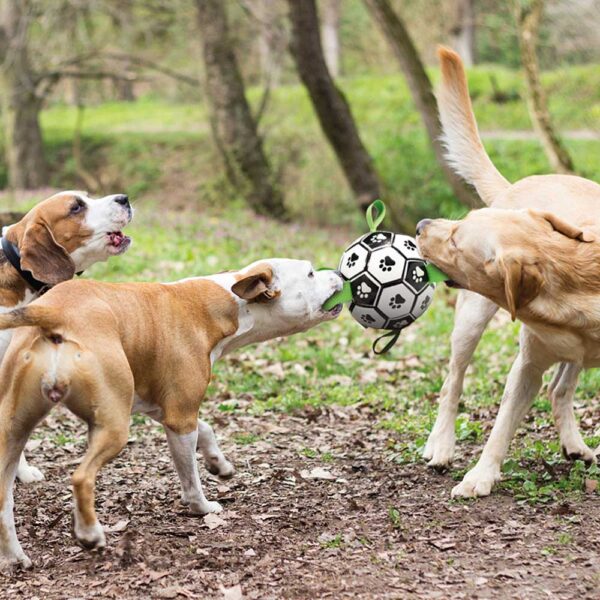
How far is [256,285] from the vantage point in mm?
5449

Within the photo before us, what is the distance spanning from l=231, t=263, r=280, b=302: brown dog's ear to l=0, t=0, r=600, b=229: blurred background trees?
921cm

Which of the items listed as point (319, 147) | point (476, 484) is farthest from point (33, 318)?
point (319, 147)

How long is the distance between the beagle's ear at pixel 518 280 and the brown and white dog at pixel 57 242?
2516 mm

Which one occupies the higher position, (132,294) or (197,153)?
(132,294)

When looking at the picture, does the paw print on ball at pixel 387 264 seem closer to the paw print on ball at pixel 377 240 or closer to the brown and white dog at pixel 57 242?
the paw print on ball at pixel 377 240

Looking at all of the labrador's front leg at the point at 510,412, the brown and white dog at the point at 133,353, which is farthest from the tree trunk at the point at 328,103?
the labrador's front leg at the point at 510,412

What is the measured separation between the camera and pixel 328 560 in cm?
460

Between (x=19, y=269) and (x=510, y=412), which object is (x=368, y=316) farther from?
(x=19, y=269)

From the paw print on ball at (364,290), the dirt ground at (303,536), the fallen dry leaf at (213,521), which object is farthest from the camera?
the paw print on ball at (364,290)

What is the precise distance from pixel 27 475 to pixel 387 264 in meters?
2.68

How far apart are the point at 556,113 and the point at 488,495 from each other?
65.6 feet

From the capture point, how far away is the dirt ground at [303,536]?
4.30m

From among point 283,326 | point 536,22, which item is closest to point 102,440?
point 283,326

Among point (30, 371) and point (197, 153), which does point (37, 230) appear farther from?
point (197, 153)
